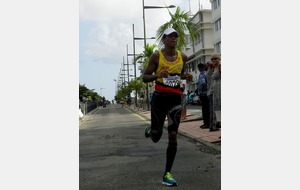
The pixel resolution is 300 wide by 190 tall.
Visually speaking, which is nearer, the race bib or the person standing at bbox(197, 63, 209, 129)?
the race bib

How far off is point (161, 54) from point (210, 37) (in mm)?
55273

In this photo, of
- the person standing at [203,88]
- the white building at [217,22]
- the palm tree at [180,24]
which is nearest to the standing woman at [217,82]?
the person standing at [203,88]

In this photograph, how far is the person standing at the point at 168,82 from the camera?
447 cm

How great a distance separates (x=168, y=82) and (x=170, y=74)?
9 centimetres

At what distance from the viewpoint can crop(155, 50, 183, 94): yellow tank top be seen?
14.7 ft

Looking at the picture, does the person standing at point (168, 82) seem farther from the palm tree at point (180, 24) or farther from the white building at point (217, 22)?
the white building at point (217, 22)

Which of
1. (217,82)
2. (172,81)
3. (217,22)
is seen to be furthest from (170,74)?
(217,22)

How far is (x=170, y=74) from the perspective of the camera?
4469mm

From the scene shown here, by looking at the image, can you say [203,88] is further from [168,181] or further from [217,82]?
[168,181]

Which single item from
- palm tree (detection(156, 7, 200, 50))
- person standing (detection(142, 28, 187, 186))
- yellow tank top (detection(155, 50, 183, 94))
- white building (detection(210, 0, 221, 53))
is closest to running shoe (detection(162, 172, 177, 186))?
person standing (detection(142, 28, 187, 186))

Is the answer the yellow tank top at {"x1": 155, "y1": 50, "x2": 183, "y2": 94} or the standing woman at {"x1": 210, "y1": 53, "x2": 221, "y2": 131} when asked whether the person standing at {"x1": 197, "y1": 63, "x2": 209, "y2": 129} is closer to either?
the standing woman at {"x1": 210, "y1": 53, "x2": 221, "y2": 131}
